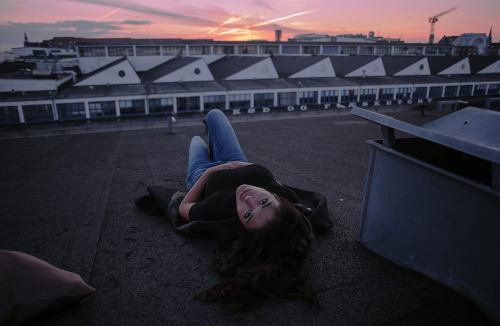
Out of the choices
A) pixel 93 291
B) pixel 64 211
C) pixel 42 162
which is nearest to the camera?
pixel 93 291

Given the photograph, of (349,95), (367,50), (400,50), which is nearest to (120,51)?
(349,95)

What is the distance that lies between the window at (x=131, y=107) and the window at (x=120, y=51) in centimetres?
1453

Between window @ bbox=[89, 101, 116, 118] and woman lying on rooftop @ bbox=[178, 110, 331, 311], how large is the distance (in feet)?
107

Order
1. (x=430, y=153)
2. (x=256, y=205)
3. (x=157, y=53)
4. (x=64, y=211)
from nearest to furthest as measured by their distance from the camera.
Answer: (x=256, y=205), (x=430, y=153), (x=64, y=211), (x=157, y=53)

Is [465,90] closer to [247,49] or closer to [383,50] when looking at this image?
[383,50]

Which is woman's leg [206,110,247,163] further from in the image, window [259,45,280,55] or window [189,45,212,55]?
window [259,45,280,55]

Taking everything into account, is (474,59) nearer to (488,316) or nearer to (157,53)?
(157,53)

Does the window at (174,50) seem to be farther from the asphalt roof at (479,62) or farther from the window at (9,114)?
the asphalt roof at (479,62)

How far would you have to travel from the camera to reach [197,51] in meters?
47.8

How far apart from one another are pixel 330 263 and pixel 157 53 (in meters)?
48.1

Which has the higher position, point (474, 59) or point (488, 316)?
point (474, 59)

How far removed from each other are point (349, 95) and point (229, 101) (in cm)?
1713

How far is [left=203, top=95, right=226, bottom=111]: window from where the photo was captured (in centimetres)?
3541

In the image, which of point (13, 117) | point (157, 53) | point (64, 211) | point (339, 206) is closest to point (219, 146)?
point (339, 206)
